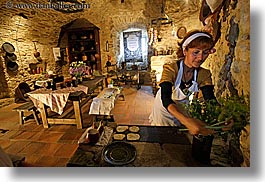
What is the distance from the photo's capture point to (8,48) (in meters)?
1.18

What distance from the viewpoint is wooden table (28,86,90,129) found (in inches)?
48.7

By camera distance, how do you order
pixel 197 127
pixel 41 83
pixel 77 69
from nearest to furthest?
pixel 197 127 < pixel 77 69 < pixel 41 83

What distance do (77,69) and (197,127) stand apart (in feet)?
2.79

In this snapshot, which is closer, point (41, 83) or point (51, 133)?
point (51, 133)

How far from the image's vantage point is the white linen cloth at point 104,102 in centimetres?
117

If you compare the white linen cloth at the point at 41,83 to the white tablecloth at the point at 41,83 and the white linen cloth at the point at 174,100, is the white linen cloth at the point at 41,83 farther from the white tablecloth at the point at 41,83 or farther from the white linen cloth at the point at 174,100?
the white linen cloth at the point at 174,100

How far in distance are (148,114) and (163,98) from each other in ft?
0.49

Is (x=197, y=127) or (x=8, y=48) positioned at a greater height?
(x=8, y=48)

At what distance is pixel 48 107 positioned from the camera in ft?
4.51

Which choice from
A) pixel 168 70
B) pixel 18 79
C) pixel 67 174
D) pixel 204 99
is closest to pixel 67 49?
pixel 18 79

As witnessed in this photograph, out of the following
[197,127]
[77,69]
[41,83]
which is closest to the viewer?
[197,127]

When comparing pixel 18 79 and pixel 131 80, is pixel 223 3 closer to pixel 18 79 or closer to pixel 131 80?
pixel 131 80

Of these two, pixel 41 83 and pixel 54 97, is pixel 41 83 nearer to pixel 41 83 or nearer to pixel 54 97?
pixel 41 83

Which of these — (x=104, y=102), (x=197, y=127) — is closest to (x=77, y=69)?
(x=104, y=102)
